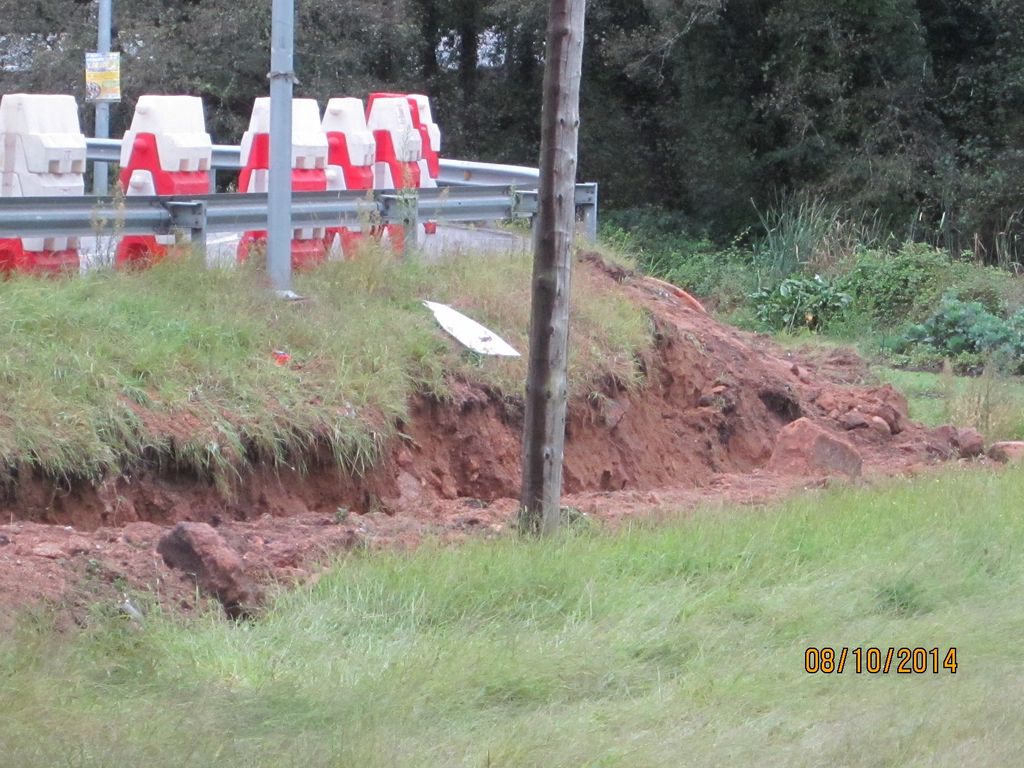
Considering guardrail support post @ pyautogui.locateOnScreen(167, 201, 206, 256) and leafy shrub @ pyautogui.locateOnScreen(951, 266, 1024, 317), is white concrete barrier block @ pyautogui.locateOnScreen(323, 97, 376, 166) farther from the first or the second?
leafy shrub @ pyautogui.locateOnScreen(951, 266, 1024, 317)

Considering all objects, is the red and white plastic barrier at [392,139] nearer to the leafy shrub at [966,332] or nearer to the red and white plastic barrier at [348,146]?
the red and white plastic barrier at [348,146]

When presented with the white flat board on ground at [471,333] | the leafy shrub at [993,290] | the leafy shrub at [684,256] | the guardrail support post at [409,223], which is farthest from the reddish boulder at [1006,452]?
the leafy shrub at [684,256]

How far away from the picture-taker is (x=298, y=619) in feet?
18.1

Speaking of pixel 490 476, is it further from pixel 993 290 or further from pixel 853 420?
pixel 993 290

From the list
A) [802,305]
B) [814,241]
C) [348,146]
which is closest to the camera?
[348,146]

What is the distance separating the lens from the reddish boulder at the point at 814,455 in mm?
9367

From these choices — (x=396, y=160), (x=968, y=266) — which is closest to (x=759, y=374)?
(x=396, y=160)

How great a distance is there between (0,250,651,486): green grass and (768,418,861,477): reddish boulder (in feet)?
4.58

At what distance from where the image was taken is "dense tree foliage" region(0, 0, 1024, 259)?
78.2ft

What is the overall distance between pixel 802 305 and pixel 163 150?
1001 cm

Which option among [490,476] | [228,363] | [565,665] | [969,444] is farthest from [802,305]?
[565,665]

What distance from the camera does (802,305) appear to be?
18812mm

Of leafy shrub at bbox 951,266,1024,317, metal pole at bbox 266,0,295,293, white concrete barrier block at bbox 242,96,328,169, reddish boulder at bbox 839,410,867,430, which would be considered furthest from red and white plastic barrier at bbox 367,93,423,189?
leafy shrub at bbox 951,266,1024,317
